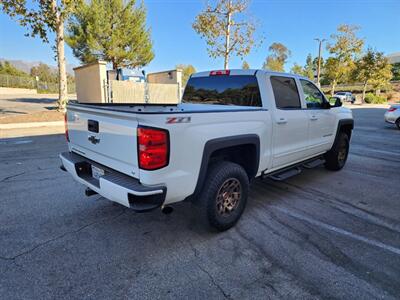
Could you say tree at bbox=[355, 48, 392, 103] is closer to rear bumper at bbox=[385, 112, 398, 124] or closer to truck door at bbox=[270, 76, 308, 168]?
rear bumper at bbox=[385, 112, 398, 124]

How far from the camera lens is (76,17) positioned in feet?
70.5

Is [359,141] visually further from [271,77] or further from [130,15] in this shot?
[130,15]

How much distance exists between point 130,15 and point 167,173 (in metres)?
23.4

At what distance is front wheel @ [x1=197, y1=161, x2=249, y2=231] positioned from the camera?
9.21ft

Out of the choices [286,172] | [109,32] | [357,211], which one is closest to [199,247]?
[286,172]

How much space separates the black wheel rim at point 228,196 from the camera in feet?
9.82

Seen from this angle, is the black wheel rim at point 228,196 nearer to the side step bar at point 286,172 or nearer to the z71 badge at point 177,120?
the side step bar at point 286,172

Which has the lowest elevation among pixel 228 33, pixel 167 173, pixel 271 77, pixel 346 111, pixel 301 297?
pixel 301 297

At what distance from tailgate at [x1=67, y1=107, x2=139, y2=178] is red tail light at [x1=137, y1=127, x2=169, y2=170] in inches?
3.0

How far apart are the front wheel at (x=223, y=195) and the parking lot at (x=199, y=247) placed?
0.64 feet

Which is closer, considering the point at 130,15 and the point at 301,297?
the point at 301,297

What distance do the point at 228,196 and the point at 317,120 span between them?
2418 millimetres

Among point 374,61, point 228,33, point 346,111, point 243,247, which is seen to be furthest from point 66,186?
point 374,61

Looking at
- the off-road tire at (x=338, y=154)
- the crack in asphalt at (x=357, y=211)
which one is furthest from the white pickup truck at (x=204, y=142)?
the off-road tire at (x=338, y=154)
